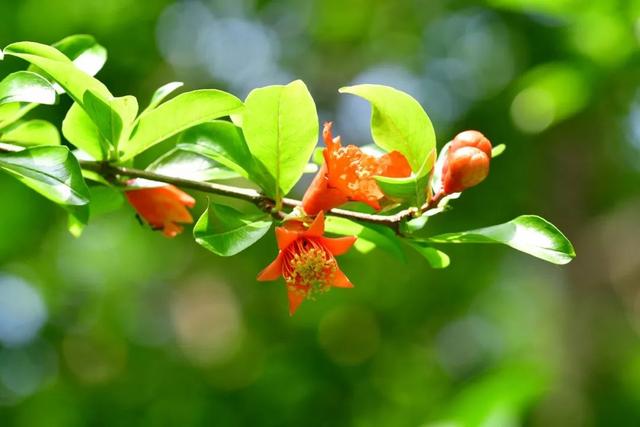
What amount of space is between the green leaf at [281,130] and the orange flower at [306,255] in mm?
65

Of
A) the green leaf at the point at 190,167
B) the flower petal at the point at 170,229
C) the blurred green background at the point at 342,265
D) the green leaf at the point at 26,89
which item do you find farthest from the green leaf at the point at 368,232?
the blurred green background at the point at 342,265

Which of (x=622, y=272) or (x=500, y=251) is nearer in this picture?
(x=622, y=272)

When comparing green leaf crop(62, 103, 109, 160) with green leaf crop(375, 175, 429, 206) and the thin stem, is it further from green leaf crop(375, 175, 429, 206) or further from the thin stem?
green leaf crop(375, 175, 429, 206)

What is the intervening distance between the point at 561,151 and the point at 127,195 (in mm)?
3538

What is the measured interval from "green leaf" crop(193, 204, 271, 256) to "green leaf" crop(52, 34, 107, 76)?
1.18ft

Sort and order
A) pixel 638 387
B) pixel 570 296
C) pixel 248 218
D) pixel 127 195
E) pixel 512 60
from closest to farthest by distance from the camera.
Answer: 1. pixel 248 218
2. pixel 127 195
3. pixel 638 387
4. pixel 570 296
5. pixel 512 60

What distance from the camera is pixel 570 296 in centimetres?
396

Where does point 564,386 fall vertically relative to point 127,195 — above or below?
below

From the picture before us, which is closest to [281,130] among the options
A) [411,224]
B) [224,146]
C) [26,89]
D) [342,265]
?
[224,146]

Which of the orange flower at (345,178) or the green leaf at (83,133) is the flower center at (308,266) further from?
the green leaf at (83,133)

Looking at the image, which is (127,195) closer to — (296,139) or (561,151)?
(296,139)

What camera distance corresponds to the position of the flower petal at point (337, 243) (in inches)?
40.2

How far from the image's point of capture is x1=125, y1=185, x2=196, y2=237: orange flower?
1.20 m

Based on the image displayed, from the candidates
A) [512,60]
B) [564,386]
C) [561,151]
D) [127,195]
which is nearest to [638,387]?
[564,386]
